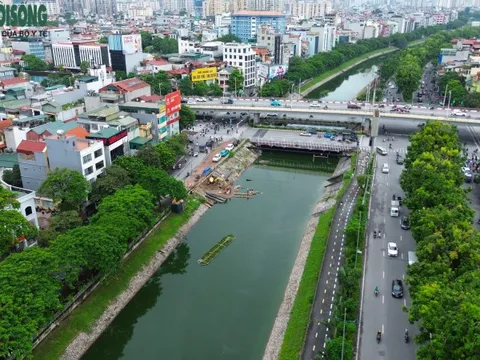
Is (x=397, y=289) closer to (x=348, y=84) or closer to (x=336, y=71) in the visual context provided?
(x=348, y=84)

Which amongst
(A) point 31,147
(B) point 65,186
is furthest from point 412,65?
(B) point 65,186

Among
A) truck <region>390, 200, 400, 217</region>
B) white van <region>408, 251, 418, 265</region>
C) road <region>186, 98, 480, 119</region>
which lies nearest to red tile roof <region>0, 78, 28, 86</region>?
road <region>186, 98, 480, 119</region>

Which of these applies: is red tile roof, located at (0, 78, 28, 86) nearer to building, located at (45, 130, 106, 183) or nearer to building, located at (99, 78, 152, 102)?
building, located at (99, 78, 152, 102)

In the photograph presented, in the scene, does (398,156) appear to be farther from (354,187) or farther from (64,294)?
(64,294)

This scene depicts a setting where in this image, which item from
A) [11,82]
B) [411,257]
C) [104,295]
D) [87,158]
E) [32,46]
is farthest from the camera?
[32,46]

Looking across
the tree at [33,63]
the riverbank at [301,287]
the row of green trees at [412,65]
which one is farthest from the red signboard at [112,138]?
the tree at [33,63]

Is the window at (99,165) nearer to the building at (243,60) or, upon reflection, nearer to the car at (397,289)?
the car at (397,289)
